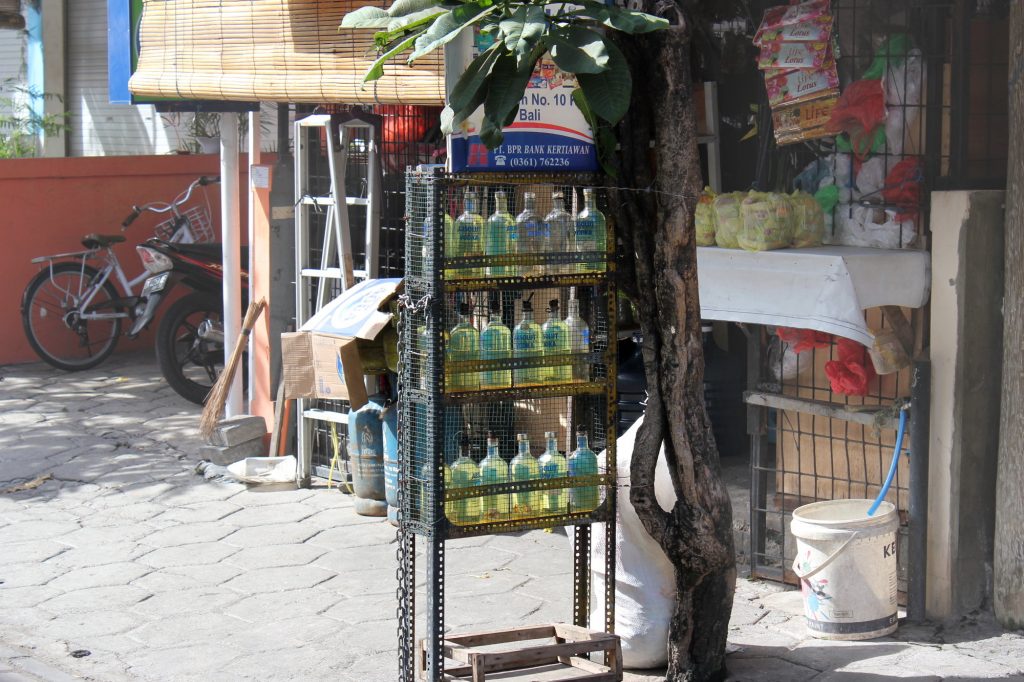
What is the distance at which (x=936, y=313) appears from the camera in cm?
516

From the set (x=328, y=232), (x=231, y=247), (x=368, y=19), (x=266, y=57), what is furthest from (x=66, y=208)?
(x=368, y=19)

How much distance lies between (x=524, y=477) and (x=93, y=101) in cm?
1234

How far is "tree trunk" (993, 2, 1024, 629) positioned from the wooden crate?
1622 mm

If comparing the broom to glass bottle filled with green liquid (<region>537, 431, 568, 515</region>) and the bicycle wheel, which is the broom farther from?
glass bottle filled with green liquid (<region>537, 431, 568, 515</region>)

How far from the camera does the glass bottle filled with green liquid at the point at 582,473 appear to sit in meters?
4.57

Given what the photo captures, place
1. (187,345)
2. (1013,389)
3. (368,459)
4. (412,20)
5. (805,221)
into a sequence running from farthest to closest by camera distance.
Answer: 1. (187,345)
2. (368,459)
3. (805,221)
4. (1013,389)
5. (412,20)

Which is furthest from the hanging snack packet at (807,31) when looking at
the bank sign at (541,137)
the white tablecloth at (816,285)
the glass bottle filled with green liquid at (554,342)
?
the glass bottle filled with green liquid at (554,342)

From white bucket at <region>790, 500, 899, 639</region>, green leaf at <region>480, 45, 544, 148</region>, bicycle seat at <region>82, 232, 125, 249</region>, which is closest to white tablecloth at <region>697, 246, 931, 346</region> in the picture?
white bucket at <region>790, 500, 899, 639</region>

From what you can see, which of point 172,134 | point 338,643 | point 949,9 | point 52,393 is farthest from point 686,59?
point 172,134

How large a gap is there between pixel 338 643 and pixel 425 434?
136cm

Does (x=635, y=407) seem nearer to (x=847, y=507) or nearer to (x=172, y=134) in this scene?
(x=847, y=507)

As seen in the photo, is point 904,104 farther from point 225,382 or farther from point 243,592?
point 225,382

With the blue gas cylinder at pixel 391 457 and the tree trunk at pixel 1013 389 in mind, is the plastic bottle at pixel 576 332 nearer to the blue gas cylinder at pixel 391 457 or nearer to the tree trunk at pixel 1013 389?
the tree trunk at pixel 1013 389

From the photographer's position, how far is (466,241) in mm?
4348
